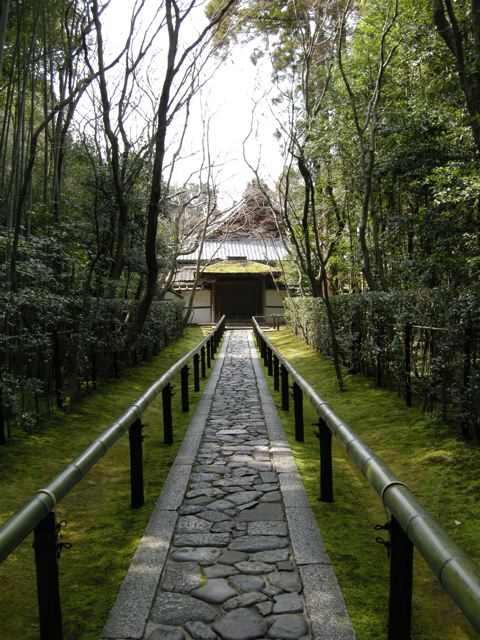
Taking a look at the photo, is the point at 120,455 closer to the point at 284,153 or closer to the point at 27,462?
the point at 27,462

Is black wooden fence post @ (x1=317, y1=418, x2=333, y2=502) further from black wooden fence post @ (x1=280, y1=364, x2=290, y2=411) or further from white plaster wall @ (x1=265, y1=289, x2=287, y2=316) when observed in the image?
white plaster wall @ (x1=265, y1=289, x2=287, y2=316)

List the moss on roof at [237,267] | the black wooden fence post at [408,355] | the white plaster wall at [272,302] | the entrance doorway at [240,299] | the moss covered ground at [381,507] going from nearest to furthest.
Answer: the moss covered ground at [381,507], the black wooden fence post at [408,355], the moss on roof at [237,267], the white plaster wall at [272,302], the entrance doorway at [240,299]

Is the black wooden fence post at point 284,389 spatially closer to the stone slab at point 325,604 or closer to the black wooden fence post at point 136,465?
the black wooden fence post at point 136,465

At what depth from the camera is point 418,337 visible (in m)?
6.55

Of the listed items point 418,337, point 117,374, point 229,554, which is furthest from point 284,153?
point 229,554

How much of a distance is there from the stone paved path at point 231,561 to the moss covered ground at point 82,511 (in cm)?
30

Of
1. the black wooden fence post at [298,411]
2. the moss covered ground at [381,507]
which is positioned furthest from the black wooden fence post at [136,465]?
the black wooden fence post at [298,411]

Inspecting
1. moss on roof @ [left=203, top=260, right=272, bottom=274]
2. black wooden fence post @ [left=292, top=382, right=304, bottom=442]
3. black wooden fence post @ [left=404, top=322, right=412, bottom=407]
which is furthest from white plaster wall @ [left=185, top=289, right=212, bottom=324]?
black wooden fence post @ [left=292, top=382, right=304, bottom=442]

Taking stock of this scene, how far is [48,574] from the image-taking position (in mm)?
2105

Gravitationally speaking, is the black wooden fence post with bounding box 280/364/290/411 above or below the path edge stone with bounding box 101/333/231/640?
above

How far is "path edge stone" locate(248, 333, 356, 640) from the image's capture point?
2426mm

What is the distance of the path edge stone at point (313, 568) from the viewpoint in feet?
7.96

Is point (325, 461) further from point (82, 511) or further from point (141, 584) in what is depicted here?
point (82, 511)

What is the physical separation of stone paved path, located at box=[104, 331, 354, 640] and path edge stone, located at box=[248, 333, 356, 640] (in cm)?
2
